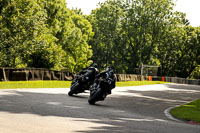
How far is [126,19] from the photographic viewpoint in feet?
238

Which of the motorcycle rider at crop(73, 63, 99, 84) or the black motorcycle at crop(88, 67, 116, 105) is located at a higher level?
the motorcycle rider at crop(73, 63, 99, 84)

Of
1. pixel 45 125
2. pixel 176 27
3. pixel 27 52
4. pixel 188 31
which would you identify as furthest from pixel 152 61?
pixel 45 125

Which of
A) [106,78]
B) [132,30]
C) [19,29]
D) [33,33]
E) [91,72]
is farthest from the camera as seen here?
[132,30]

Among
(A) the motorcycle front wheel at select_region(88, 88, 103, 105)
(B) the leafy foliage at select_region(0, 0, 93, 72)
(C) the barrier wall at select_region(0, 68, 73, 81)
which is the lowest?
(A) the motorcycle front wheel at select_region(88, 88, 103, 105)

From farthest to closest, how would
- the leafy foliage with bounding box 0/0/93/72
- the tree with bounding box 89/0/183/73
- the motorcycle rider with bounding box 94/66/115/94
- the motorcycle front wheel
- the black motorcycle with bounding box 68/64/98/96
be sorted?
the tree with bounding box 89/0/183/73 → the leafy foliage with bounding box 0/0/93/72 → the black motorcycle with bounding box 68/64/98/96 → the motorcycle rider with bounding box 94/66/115/94 → the motorcycle front wheel

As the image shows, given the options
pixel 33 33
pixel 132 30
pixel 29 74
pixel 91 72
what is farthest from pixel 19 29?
pixel 132 30

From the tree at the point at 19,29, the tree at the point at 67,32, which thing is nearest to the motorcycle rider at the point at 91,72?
the tree at the point at 19,29

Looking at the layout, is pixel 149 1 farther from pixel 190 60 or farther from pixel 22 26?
pixel 22 26

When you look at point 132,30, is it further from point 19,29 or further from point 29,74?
point 29,74

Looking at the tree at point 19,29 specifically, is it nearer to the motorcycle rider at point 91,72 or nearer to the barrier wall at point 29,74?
the barrier wall at point 29,74

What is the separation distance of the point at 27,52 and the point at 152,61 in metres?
35.7

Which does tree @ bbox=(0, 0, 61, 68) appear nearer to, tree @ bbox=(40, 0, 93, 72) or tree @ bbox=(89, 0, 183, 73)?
tree @ bbox=(40, 0, 93, 72)

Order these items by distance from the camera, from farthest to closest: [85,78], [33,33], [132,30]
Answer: [132,30] → [33,33] → [85,78]

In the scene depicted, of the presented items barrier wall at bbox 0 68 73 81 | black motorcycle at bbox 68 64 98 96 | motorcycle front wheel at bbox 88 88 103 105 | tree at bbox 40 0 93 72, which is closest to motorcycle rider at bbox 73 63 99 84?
black motorcycle at bbox 68 64 98 96
